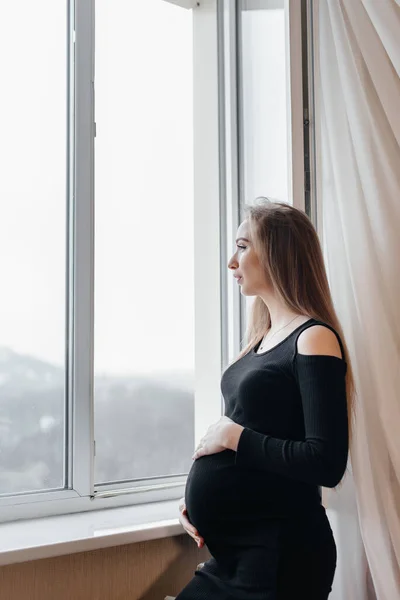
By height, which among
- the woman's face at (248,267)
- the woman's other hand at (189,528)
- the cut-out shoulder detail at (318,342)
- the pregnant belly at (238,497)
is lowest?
the woman's other hand at (189,528)

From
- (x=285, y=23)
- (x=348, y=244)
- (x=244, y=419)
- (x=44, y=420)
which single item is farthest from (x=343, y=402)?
(x=285, y=23)

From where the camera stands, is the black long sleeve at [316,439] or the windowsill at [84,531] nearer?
the black long sleeve at [316,439]

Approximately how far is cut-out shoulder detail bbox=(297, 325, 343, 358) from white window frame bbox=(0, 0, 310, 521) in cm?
53

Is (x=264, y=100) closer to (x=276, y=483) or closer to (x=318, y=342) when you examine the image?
(x=318, y=342)

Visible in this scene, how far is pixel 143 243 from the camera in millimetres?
1985

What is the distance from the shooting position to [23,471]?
5.54 ft

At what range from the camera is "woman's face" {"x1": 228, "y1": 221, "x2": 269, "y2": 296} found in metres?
1.56

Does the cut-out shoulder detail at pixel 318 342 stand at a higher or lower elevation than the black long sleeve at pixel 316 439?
higher

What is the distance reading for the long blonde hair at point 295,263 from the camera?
1.50m

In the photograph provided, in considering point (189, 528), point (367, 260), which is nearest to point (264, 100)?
point (367, 260)

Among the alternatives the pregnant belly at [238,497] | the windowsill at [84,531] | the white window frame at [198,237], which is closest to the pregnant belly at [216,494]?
the pregnant belly at [238,497]

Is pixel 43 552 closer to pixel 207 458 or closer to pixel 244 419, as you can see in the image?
pixel 207 458

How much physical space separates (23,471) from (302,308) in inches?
31.1

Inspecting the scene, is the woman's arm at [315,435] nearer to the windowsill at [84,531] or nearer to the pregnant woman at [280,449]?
the pregnant woman at [280,449]
